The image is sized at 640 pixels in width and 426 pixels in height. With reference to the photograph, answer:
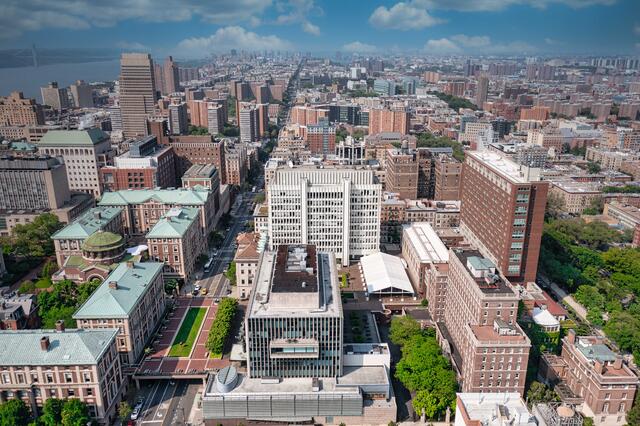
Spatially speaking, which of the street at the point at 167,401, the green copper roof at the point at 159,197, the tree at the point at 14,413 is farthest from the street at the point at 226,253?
the tree at the point at 14,413

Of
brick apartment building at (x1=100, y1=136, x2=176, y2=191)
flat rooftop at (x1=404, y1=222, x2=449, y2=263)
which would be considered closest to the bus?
brick apartment building at (x1=100, y1=136, x2=176, y2=191)

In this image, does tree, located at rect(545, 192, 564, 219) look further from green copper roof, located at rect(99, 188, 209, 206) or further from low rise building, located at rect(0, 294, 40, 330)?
low rise building, located at rect(0, 294, 40, 330)

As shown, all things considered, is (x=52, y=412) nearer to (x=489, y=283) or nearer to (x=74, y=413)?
(x=74, y=413)

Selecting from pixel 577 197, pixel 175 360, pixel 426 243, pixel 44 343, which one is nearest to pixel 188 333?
pixel 175 360

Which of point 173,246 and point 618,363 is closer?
point 618,363

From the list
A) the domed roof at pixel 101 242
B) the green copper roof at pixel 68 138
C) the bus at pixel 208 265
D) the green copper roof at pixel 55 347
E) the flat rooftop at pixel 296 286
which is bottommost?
the bus at pixel 208 265

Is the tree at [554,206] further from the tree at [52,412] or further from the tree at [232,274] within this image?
the tree at [52,412]

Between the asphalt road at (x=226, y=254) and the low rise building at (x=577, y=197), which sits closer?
the asphalt road at (x=226, y=254)

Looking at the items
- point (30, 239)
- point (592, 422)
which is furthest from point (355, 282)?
point (30, 239)
